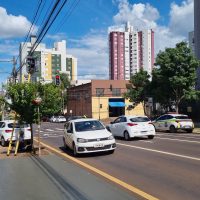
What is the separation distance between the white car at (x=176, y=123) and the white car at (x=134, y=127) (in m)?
7.41

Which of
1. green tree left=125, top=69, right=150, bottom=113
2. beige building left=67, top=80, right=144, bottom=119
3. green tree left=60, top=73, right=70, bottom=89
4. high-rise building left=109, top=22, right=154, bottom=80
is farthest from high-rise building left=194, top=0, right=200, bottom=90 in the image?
green tree left=60, top=73, right=70, bottom=89

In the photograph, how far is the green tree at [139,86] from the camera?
4866cm

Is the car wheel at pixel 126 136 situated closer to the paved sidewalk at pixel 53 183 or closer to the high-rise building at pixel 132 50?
the paved sidewalk at pixel 53 183

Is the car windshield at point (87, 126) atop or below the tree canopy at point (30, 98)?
below

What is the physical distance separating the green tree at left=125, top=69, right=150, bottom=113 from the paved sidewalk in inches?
1387

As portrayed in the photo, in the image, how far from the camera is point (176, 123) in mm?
30594

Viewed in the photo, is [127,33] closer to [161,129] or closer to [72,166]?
[161,129]

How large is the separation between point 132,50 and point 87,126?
4447 cm

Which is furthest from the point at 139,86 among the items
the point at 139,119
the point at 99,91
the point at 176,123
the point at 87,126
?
the point at 99,91

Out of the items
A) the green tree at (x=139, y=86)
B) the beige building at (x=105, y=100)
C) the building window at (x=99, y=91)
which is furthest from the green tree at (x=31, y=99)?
the building window at (x=99, y=91)

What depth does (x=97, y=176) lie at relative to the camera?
36.0 feet

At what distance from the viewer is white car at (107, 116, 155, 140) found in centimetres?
2275

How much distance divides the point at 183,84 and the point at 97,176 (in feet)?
90.4

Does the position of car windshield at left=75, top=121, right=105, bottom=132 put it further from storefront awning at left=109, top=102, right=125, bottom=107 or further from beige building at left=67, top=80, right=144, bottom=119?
storefront awning at left=109, top=102, right=125, bottom=107
